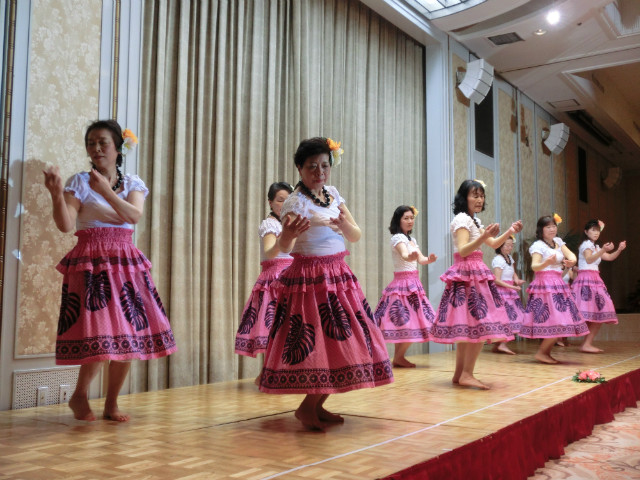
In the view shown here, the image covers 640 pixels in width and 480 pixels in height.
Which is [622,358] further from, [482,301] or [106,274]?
[106,274]

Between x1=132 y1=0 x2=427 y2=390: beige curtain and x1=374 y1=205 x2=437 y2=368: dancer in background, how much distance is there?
851mm

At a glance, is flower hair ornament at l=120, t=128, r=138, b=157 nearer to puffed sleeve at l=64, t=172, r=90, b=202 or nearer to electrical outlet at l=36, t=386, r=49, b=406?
puffed sleeve at l=64, t=172, r=90, b=202

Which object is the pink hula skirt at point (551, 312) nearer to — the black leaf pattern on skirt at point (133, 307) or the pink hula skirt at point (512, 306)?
the pink hula skirt at point (512, 306)

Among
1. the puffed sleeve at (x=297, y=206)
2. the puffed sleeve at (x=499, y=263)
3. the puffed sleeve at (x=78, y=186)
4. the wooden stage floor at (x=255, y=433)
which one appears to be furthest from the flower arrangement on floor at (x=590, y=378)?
the puffed sleeve at (x=499, y=263)

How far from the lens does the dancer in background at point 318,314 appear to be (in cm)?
267

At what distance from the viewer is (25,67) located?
3670 mm

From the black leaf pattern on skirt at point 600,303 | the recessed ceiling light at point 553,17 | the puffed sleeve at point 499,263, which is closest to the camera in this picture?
the black leaf pattern on skirt at point 600,303

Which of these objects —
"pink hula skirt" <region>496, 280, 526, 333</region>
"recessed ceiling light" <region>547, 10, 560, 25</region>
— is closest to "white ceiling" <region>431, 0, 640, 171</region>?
A: "recessed ceiling light" <region>547, 10, 560, 25</region>

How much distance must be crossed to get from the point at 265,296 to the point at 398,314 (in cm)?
174

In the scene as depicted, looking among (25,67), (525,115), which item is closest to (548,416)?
(25,67)

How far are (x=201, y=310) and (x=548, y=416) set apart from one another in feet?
8.46

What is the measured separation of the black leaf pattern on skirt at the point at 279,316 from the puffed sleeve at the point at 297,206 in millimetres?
390

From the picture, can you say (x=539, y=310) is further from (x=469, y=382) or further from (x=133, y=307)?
(x=133, y=307)

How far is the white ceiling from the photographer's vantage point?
7566 mm
